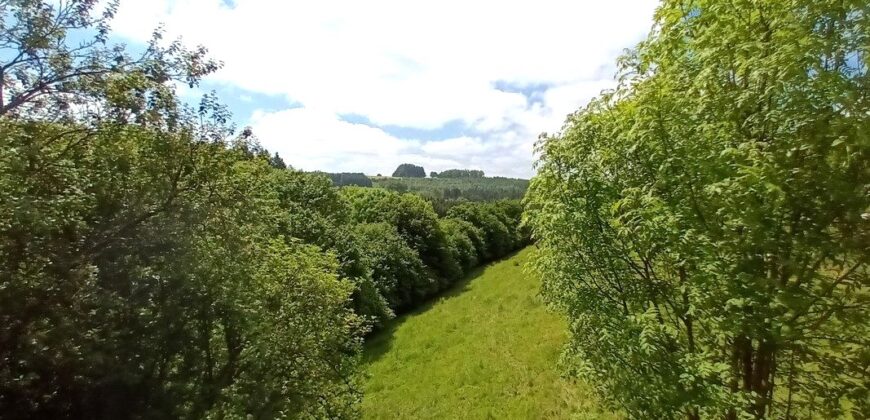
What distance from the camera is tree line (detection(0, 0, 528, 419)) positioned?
8.38 metres

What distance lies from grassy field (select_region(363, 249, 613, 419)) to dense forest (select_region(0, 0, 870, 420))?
4454 mm

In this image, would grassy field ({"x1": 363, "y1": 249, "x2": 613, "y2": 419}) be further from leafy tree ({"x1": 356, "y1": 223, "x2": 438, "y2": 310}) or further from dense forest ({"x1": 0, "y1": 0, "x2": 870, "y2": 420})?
dense forest ({"x1": 0, "y1": 0, "x2": 870, "y2": 420})

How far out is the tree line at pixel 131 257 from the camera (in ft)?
27.5

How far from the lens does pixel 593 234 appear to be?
8.98 metres

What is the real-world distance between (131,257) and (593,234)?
1007 centimetres

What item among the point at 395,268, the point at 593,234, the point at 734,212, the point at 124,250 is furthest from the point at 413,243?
the point at 734,212

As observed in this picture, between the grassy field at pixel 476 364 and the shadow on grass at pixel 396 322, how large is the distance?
0.17m

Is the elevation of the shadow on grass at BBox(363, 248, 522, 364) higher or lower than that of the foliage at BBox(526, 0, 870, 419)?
lower

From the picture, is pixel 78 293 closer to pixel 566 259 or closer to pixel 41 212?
pixel 41 212

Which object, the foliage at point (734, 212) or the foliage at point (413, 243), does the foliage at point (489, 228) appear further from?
the foliage at point (734, 212)

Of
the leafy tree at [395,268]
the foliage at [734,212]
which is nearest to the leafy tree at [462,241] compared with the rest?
the leafy tree at [395,268]

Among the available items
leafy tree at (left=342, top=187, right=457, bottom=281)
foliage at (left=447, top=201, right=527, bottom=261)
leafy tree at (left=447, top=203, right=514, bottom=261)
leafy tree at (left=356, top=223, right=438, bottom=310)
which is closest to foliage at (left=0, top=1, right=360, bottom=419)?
leafy tree at (left=356, top=223, right=438, bottom=310)

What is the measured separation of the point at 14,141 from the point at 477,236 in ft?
188

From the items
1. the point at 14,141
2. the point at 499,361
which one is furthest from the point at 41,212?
the point at 499,361
